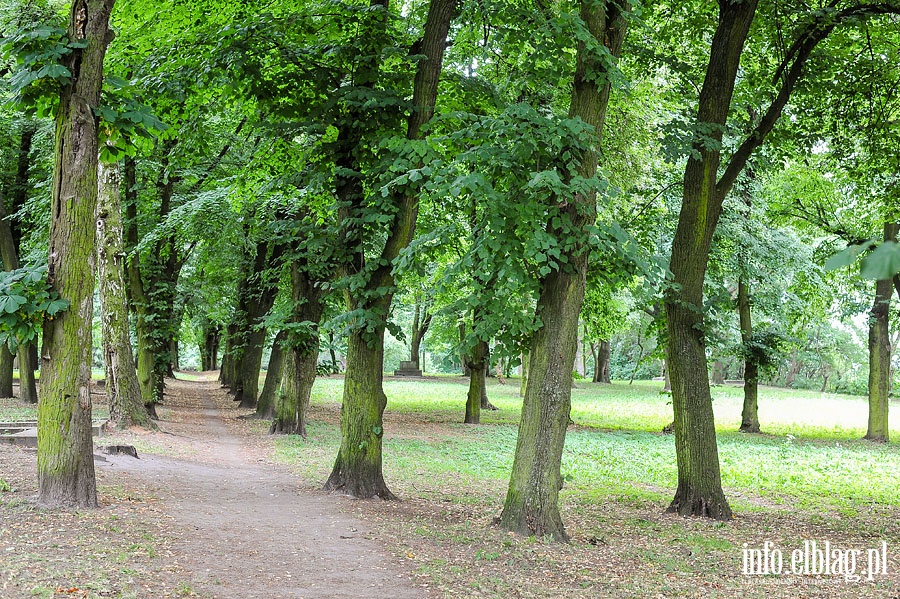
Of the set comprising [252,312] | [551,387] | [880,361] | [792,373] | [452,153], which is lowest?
[792,373]

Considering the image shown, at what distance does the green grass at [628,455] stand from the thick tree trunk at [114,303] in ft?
10.9

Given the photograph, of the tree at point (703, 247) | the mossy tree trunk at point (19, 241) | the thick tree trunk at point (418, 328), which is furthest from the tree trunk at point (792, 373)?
the mossy tree trunk at point (19, 241)

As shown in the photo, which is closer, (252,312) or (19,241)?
(19,241)

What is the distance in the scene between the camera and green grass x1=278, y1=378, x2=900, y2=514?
40.9 ft

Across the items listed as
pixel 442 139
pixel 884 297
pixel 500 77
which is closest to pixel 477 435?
pixel 500 77

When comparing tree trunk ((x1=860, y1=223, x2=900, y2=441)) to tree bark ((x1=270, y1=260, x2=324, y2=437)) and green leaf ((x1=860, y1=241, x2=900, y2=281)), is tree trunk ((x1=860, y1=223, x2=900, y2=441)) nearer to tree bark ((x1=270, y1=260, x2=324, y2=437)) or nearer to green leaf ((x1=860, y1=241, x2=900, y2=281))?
tree bark ((x1=270, y1=260, x2=324, y2=437))

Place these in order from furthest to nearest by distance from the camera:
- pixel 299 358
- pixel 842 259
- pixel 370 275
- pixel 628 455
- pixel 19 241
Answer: pixel 19 241
pixel 628 455
pixel 299 358
pixel 370 275
pixel 842 259

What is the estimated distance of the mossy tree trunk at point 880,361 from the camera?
20.9 m

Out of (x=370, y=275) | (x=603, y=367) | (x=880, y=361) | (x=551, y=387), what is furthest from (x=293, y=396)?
(x=603, y=367)

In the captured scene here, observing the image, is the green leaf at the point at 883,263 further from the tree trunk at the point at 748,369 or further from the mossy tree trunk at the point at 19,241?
the mossy tree trunk at the point at 19,241

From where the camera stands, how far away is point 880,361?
2102cm

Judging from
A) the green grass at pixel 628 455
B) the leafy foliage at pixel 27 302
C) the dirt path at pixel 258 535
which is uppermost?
the leafy foliage at pixel 27 302

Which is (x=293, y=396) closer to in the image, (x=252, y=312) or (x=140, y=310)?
(x=140, y=310)

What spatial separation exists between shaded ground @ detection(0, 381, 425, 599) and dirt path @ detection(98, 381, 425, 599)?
13mm
